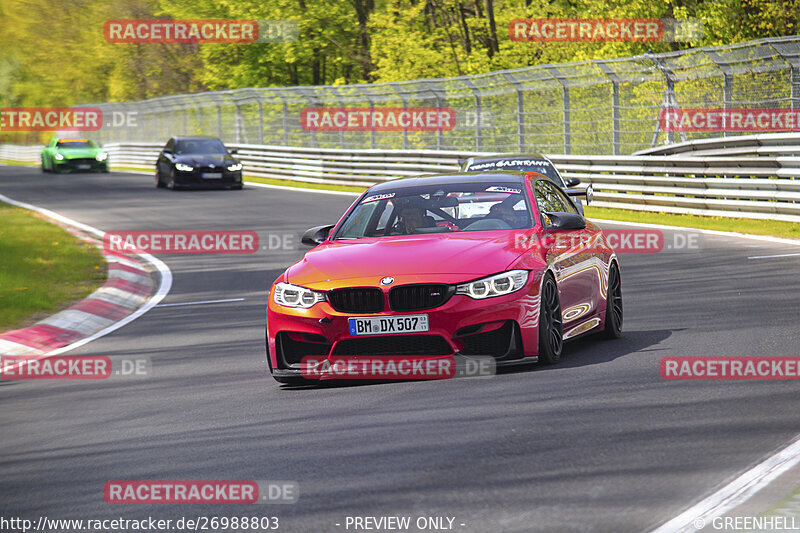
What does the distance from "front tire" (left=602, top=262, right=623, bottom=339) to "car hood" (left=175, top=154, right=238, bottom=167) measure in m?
27.2

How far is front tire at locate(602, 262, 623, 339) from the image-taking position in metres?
9.96

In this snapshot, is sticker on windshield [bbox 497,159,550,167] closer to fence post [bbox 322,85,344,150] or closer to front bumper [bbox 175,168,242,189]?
front bumper [bbox 175,168,242,189]

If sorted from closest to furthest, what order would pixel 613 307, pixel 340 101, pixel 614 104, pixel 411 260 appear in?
pixel 411 260, pixel 613 307, pixel 614 104, pixel 340 101

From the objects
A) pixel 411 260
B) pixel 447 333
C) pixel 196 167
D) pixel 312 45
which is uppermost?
pixel 312 45

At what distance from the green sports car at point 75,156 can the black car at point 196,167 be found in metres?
11.3

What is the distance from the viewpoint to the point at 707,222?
73.7 feet

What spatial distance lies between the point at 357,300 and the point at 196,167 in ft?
94.6

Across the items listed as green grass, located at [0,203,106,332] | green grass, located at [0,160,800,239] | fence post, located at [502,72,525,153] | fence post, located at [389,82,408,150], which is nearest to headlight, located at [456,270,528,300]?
green grass, located at [0,203,106,332]

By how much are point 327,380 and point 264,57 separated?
194 feet

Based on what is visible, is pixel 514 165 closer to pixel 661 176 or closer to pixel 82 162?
pixel 661 176

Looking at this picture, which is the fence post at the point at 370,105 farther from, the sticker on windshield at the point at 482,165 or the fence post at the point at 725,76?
the sticker on windshield at the point at 482,165

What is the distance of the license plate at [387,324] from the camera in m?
7.96

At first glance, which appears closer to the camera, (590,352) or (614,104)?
(590,352)

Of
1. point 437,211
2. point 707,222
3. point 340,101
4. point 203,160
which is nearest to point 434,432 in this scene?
point 437,211
